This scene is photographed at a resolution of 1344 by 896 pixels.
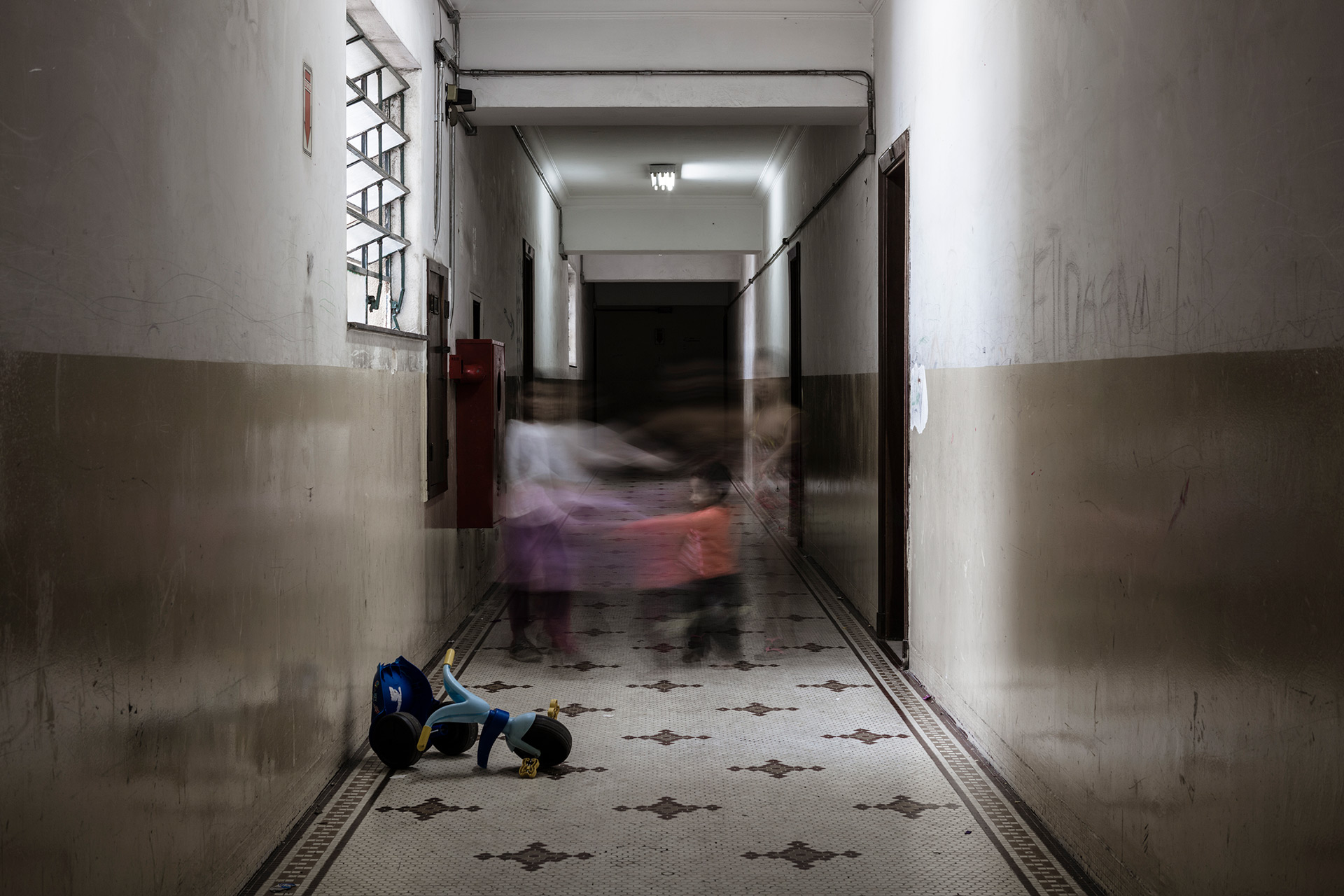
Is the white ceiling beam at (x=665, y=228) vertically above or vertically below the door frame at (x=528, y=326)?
above

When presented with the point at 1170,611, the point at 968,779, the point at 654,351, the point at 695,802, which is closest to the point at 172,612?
the point at 695,802

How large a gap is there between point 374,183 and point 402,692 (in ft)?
6.04

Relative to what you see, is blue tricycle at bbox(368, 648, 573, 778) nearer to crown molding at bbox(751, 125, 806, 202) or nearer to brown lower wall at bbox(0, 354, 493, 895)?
brown lower wall at bbox(0, 354, 493, 895)

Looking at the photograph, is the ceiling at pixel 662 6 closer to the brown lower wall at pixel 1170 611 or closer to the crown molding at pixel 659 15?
the crown molding at pixel 659 15

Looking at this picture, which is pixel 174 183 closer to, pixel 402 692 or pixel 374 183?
pixel 402 692

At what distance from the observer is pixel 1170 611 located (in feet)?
7.29

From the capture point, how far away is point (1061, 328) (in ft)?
9.40

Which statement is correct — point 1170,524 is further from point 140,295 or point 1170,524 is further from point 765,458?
point 765,458

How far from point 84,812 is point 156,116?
123 cm

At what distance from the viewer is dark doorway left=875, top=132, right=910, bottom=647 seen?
520cm

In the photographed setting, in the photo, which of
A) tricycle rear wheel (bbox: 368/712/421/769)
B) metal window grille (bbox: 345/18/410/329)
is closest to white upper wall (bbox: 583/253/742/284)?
metal window grille (bbox: 345/18/410/329)

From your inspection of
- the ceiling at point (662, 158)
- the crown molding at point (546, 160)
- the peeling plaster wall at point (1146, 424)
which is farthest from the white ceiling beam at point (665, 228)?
the peeling plaster wall at point (1146, 424)

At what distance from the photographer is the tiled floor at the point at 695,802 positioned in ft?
8.81

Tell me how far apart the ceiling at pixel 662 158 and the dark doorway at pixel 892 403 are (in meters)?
3.61
